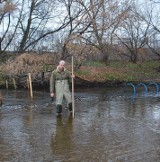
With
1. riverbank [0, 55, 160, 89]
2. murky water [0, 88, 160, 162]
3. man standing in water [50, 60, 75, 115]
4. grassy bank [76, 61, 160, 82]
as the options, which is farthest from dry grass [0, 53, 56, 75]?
man standing in water [50, 60, 75, 115]

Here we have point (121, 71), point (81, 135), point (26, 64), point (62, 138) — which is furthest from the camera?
point (121, 71)

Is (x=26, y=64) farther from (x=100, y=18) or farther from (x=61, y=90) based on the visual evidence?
(x=61, y=90)

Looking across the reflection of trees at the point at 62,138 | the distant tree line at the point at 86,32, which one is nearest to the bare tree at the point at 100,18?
the distant tree line at the point at 86,32

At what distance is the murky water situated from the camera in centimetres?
697

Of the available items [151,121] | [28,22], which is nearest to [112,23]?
[28,22]

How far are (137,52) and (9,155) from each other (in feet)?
96.6

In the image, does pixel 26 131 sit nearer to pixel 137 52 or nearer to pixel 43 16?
pixel 43 16

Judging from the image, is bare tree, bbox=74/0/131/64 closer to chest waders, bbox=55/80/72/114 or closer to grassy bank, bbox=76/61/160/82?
grassy bank, bbox=76/61/160/82

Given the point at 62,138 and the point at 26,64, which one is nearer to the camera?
the point at 62,138

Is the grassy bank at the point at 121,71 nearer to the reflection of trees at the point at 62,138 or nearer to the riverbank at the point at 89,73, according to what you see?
the riverbank at the point at 89,73

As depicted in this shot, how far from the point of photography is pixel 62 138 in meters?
8.48

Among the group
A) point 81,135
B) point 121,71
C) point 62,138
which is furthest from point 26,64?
point 62,138

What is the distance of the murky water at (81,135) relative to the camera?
6.97 meters

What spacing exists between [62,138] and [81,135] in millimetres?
563
